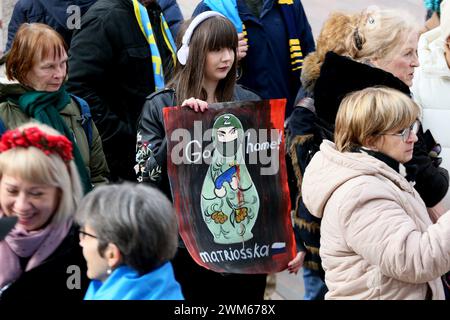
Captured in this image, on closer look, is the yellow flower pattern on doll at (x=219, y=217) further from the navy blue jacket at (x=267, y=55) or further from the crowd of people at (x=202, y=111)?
the navy blue jacket at (x=267, y=55)

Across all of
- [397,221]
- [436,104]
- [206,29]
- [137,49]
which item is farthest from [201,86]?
[397,221]

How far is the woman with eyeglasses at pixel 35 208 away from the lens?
3.13 metres

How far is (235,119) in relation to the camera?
426 cm

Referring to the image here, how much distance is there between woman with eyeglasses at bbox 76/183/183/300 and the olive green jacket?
143 cm

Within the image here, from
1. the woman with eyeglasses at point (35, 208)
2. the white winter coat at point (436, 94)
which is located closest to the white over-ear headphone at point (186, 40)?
the white winter coat at point (436, 94)

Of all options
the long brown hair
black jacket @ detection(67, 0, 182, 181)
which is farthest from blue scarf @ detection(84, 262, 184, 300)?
black jacket @ detection(67, 0, 182, 181)

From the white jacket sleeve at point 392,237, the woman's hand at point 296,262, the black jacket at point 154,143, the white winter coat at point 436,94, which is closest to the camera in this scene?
the white jacket sleeve at point 392,237

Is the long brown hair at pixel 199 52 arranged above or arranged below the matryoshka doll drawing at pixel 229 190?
above

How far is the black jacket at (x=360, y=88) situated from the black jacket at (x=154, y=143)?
695mm

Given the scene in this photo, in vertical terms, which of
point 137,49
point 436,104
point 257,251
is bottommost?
point 257,251

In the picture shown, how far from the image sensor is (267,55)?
5.37 metres

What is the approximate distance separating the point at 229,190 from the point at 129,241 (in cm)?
151
